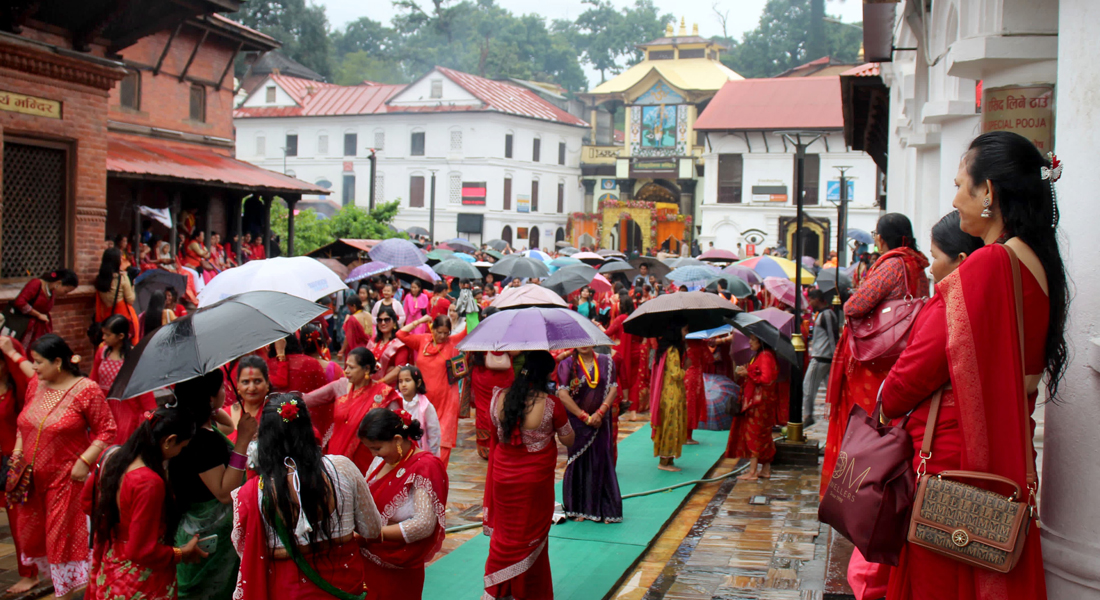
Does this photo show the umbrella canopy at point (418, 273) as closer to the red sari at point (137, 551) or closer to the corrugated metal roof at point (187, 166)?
the corrugated metal roof at point (187, 166)

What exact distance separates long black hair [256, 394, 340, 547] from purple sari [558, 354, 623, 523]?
13.3 ft

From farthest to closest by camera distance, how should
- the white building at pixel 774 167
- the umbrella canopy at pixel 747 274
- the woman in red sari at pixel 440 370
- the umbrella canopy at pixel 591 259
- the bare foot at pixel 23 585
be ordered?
the white building at pixel 774 167
the umbrella canopy at pixel 591 259
the umbrella canopy at pixel 747 274
the woman in red sari at pixel 440 370
the bare foot at pixel 23 585

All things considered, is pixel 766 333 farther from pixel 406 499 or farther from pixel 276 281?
pixel 406 499

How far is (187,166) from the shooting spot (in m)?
17.9

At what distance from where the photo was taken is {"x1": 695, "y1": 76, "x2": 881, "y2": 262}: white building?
1569 inches

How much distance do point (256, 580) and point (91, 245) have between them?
8.80 metres

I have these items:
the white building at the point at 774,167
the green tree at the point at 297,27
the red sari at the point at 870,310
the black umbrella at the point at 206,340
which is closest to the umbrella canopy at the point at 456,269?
the black umbrella at the point at 206,340

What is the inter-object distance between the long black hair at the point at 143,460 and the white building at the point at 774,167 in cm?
3602

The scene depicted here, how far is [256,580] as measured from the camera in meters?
3.70

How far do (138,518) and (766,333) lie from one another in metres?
6.42

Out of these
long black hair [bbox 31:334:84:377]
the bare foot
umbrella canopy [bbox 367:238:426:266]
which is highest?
umbrella canopy [bbox 367:238:426:266]

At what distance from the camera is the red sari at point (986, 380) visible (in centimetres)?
282

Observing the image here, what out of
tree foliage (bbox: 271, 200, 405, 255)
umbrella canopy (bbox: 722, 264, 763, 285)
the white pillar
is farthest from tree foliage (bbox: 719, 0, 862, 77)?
the white pillar

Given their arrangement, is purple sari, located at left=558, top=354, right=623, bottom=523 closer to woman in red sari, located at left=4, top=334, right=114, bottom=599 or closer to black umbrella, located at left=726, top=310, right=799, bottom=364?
black umbrella, located at left=726, top=310, right=799, bottom=364
